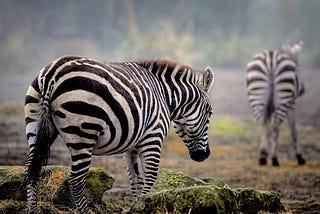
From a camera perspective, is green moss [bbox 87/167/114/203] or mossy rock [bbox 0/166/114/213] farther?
green moss [bbox 87/167/114/203]

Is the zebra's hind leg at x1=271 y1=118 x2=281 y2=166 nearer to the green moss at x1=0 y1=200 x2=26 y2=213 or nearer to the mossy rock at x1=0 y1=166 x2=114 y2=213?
the mossy rock at x1=0 y1=166 x2=114 y2=213

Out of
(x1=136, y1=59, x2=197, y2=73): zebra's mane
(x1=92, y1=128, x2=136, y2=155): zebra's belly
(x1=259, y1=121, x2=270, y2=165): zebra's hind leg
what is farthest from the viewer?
(x1=259, y1=121, x2=270, y2=165): zebra's hind leg

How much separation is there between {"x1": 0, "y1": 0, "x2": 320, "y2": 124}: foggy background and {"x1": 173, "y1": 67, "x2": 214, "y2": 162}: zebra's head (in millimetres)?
7680

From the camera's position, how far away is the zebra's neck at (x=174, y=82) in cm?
587

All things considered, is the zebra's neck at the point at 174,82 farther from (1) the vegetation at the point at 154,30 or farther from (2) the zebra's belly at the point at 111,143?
(1) the vegetation at the point at 154,30

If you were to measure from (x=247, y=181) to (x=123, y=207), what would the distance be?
2960mm

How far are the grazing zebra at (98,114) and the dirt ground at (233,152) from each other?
192 cm

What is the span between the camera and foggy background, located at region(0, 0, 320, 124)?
15383 mm

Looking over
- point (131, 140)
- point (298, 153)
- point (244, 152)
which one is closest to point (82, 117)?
point (131, 140)

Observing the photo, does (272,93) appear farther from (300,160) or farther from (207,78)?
(207,78)

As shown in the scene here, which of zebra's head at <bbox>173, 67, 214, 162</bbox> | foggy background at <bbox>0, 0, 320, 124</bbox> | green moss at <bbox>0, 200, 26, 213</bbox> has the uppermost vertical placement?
foggy background at <bbox>0, 0, 320, 124</bbox>

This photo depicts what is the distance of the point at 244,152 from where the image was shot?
1243 cm

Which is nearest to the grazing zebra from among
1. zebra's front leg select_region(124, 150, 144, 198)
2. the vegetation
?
zebra's front leg select_region(124, 150, 144, 198)

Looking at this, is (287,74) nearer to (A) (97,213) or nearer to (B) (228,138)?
(B) (228,138)
